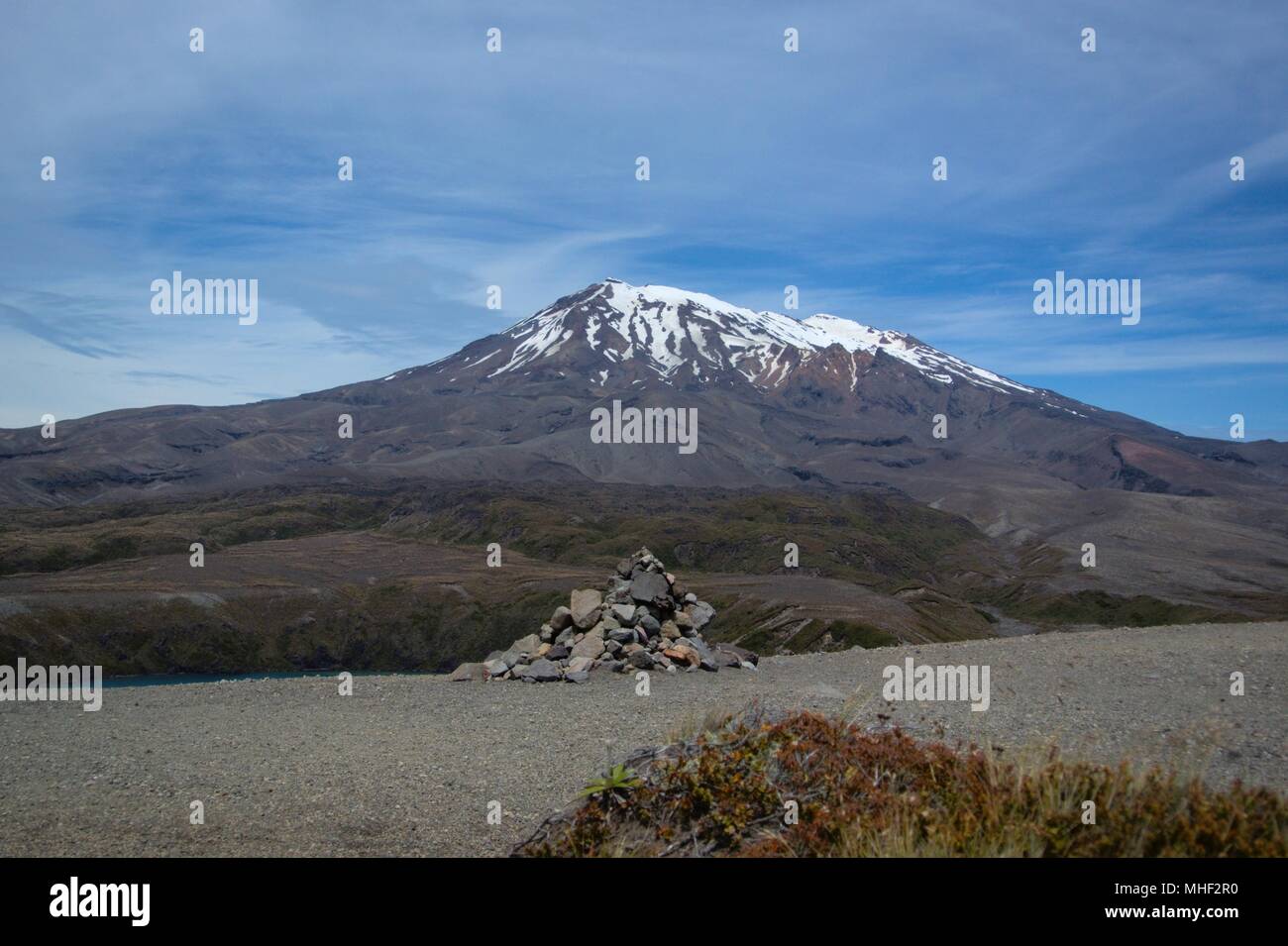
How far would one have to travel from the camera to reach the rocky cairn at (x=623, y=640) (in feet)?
55.0

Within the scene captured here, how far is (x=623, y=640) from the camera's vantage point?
56.9 ft

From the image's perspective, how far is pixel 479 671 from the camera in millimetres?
17188

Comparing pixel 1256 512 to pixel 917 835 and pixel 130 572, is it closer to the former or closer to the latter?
pixel 130 572

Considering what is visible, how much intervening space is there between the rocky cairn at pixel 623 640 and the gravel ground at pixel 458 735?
1.86 ft

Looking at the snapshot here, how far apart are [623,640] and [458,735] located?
567 centimetres

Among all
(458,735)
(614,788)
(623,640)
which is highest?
(623,640)
